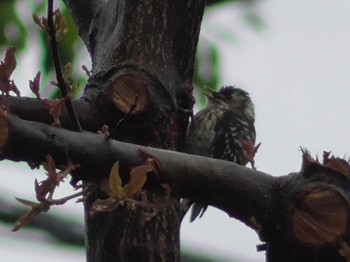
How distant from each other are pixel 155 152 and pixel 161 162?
0.09 ft

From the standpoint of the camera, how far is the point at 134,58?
10.8ft

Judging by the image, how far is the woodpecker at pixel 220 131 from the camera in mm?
4734

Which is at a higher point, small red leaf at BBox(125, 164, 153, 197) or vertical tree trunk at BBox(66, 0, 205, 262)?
vertical tree trunk at BBox(66, 0, 205, 262)

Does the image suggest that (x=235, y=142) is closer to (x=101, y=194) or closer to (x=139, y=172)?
(x=101, y=194)

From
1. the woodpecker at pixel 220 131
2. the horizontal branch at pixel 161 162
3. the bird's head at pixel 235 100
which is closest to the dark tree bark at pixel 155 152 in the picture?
the horizontal branch at pixel 161 162

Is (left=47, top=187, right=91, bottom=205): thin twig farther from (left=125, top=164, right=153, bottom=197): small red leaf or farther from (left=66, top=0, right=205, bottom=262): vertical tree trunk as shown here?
(left=66, top=0, right=205, bottom=262): vertical tree trunk

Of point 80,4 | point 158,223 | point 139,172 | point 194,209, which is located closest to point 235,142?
point 194,209

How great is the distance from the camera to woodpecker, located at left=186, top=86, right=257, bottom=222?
4734mm

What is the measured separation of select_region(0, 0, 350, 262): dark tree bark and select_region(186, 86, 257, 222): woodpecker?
1.10 meters

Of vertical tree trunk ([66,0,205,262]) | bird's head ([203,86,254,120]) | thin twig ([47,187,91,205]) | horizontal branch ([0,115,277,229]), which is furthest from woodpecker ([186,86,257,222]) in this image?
thin twig ([47,187,91,205])

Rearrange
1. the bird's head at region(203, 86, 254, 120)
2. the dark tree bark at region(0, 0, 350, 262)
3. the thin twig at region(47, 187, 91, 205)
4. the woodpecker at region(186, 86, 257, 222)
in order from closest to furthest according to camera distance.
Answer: the thin twig at region(47, 187, 91, 205) < the dark tree bark at region(0, 0, 350, 262) < the woodpecker at region(186, 86, 257, 222) < the bird's head at region(203, 86, 254, 120)

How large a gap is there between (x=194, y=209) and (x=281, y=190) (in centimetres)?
224

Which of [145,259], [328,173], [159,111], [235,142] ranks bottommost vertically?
[145,259]

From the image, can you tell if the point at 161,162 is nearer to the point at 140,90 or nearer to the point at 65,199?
the point at 65,199
